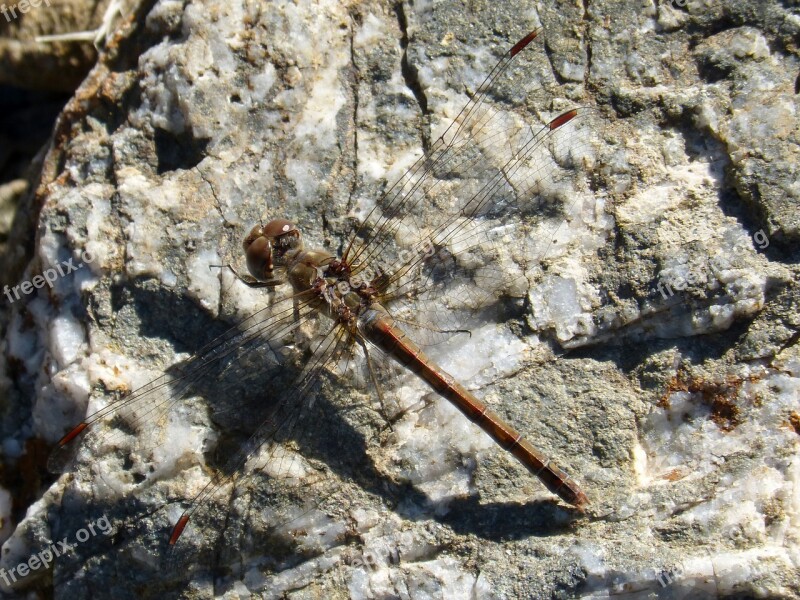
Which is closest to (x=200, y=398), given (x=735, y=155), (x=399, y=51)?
(x=399, y=51)

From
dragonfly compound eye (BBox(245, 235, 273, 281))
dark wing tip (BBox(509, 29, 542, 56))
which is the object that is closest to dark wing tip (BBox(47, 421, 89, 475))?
dragonfly compound eye (BBox(245, 235, 273, 281))

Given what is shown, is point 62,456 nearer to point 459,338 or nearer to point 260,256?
point 260,256

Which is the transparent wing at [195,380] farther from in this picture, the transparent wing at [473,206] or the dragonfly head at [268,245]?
the transparent wing at [473,206]

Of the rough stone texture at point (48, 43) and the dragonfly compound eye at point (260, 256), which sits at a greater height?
the rough stone texture at point (48, 43)
